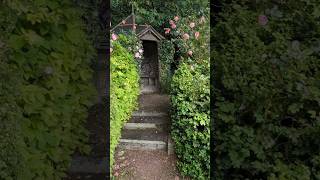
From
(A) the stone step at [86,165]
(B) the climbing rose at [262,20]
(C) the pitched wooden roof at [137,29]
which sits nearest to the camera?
(B) the climbing rose at [262,20]

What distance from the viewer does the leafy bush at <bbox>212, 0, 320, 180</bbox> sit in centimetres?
254

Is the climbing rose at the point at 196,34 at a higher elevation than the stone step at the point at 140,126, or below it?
higher

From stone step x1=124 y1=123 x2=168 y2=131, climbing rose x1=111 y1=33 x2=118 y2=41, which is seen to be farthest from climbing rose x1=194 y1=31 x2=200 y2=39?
stone step x1=124 y1=123 x2=168 y2=131

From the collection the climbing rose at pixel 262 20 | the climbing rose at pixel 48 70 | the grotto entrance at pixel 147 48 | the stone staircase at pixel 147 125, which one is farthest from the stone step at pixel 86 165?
the climbing rose at pixel 262 20

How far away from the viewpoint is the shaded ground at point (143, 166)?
2.93 m

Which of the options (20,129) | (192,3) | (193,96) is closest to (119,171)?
(193,96)

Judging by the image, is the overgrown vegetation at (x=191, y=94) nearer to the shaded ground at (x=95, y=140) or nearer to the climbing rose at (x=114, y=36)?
the climbing rose at (x=114, y=36)

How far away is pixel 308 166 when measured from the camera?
2623 millimetres

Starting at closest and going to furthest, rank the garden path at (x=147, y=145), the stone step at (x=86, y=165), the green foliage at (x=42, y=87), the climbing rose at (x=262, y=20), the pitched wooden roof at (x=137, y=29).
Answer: the green foliage at (x=42, y=87) → the climbing rose at (x=262, y=20) → the pitched wooden roof at (x=137, y=29) → the garden path at (x=147, y=145) → the stone step at (x=86, y=165)

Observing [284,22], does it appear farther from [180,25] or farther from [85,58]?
[85,58]

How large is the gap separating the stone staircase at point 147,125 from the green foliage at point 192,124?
0.23 feet

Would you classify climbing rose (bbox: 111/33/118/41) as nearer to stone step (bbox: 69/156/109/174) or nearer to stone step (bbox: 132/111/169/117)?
stone step (bbox: 132/111/169/117)

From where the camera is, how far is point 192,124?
9.96 feet

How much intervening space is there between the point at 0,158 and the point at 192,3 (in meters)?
1.40
